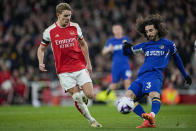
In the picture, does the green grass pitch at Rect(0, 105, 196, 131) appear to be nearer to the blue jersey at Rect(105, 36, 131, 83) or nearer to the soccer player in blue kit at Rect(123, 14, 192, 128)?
the soccer player in blue kit at Rect(123, 14, 192, 128)

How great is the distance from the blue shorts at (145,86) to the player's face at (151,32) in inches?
30.9

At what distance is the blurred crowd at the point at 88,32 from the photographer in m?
18.4

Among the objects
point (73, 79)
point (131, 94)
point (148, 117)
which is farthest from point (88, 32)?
point (148, 117)

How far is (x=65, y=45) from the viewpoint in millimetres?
7410

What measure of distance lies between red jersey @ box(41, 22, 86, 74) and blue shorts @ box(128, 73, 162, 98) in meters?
1.14

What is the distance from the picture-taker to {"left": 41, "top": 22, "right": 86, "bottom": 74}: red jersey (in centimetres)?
741

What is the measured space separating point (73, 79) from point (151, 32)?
174 centimetres

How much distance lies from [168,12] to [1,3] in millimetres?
9954

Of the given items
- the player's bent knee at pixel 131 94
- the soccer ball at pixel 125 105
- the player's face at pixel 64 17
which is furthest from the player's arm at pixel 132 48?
the player's face at pixel 64 17

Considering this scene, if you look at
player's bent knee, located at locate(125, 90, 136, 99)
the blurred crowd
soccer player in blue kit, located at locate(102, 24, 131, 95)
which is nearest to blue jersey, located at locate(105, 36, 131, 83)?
soccer player in blue kit, located at locate(102, 24, 131, 95)

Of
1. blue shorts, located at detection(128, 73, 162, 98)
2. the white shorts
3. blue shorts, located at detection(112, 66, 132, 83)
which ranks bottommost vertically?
blue shorts, located at detection(112, 66, 132, 83)

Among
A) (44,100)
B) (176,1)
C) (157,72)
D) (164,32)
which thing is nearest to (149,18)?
(164,32)

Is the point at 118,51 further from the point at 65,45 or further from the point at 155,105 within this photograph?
the point at 155,105

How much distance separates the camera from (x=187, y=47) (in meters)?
17.6
